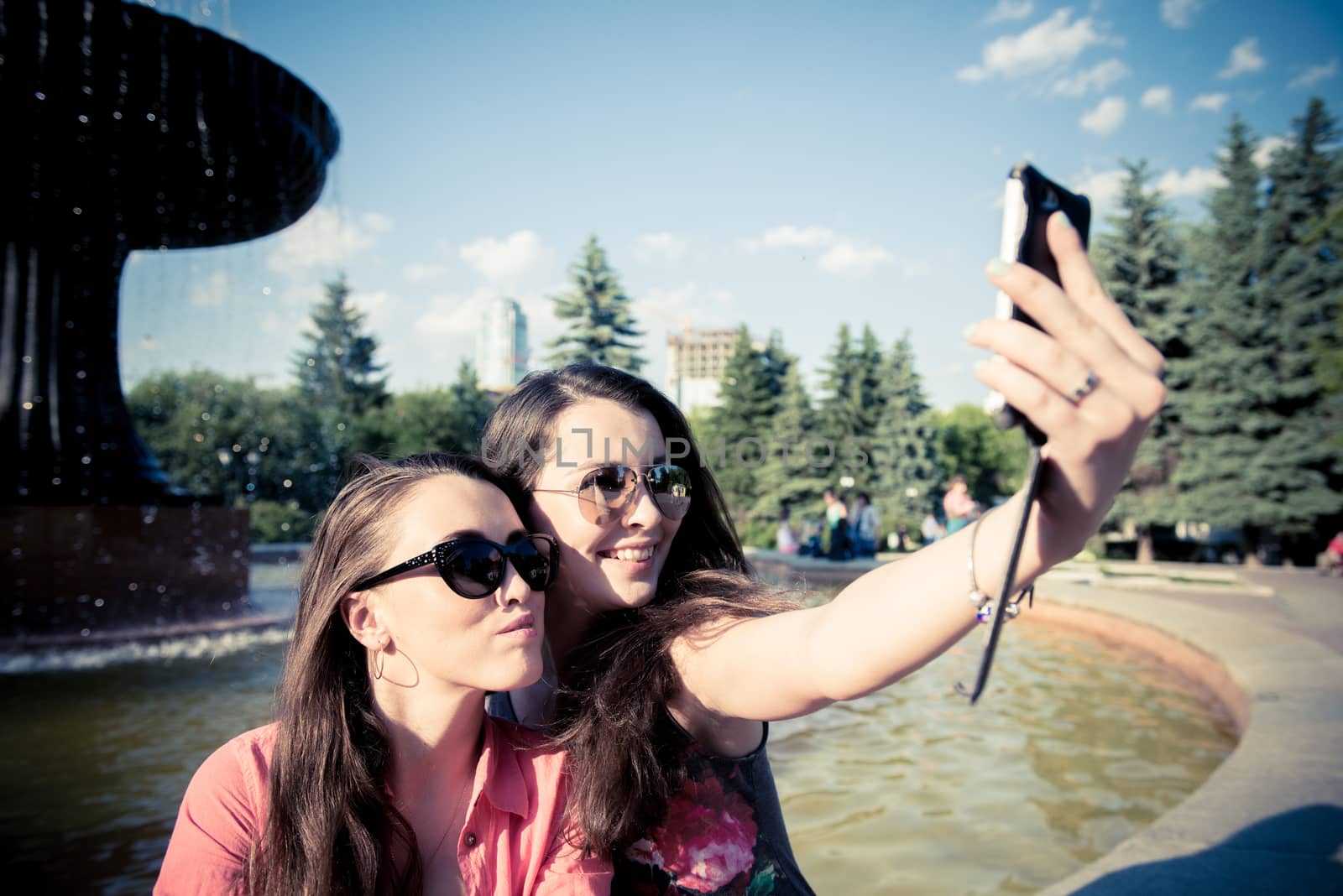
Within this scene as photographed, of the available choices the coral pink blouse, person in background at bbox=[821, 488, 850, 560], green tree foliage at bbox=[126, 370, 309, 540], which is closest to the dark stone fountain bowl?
the coral pink blouse

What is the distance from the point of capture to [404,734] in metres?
1.88

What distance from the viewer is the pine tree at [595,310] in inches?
1286

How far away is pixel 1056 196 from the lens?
3.05 ft

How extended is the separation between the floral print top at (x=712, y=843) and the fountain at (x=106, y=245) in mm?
8612

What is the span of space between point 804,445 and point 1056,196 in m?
31.5

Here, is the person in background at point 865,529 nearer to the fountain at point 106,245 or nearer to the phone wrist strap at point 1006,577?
the fountain at point 106,245

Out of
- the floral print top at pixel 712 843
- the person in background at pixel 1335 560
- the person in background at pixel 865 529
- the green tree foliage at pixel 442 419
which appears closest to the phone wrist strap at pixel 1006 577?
the floral print top at pixel 712 843

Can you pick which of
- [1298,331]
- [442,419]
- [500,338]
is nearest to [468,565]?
[1298,331]

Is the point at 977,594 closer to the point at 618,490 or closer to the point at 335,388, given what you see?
the point at 618,490

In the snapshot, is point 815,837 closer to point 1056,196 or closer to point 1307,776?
point 1307,776

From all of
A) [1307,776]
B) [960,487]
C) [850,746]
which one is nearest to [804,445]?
[960,487]

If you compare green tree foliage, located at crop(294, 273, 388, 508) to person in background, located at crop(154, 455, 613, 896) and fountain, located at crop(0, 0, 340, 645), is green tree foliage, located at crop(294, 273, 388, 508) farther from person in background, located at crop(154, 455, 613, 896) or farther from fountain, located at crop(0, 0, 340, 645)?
person in background, located at crop(154, 455, 613, 896)

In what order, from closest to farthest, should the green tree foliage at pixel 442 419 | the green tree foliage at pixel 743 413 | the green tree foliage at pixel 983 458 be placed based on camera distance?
the green tree foliage at pixel 743 413
the green tree foliage at pixel 442 419
the green tree foliage at pixel 983 458

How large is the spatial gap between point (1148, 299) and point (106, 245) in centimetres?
2844
